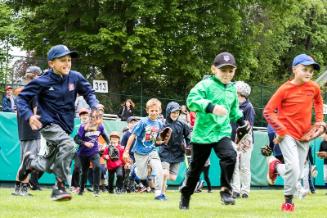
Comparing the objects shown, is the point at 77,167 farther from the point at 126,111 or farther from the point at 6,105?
the point at 126,111

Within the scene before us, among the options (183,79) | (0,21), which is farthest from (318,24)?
(0,21)

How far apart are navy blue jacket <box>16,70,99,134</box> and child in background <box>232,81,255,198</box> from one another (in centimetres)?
528

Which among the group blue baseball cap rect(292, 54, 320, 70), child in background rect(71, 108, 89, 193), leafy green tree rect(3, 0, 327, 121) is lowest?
child in background rect(71, 108, 89, 193)

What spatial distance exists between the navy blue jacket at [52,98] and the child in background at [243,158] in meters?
5.28

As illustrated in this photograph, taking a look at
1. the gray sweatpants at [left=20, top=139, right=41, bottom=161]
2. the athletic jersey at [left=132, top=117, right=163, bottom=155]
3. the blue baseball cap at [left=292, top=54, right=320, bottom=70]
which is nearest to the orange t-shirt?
the blue baseball cap at [left=292, top=54, right=320, bottom=70]

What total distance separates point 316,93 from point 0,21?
2254 centimetres

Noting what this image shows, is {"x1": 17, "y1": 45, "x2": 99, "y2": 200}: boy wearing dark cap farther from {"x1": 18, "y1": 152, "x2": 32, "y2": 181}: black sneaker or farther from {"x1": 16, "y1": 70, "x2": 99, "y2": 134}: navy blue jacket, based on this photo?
{"x1": 18, "y1": 152, "x2": 32, "y2": 181}: black sneaker

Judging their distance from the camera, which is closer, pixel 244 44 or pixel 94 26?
pixel 94 26

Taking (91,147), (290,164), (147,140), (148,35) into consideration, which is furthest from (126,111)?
(290,164)

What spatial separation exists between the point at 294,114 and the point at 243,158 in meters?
4.89

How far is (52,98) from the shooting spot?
884 cm

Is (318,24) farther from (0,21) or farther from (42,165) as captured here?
(42,165)

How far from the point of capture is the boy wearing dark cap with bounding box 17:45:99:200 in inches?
343

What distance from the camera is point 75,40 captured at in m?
33.2
